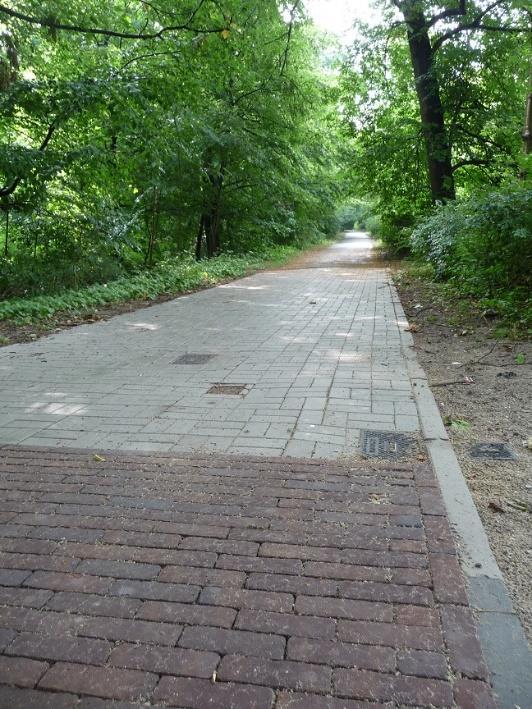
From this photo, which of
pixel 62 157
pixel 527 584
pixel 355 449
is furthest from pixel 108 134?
pixel 527 584

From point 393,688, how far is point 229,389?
3724 millimetres

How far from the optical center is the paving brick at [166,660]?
74.6 inches

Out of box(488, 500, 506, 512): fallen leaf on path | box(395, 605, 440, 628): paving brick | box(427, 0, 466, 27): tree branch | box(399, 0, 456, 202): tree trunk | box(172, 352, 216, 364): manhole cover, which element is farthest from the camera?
box(399, 0, 456, 202): tree trunk

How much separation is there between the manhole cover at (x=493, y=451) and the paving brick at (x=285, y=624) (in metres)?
2.11

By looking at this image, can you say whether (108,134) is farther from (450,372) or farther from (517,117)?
(517,117)

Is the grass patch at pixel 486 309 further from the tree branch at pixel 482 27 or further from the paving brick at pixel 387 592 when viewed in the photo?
the tree branch at pixel 482 27

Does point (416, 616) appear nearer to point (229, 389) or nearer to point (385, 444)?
point (385, 444)

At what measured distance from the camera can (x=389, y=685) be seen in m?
1.82

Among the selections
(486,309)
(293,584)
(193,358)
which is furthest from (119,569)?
(486,309)

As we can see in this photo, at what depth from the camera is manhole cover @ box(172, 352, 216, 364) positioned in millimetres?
6605

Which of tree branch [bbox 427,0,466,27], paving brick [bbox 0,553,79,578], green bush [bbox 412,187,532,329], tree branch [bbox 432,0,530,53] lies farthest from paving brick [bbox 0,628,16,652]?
tree branch [bbox 427,0,466,27]

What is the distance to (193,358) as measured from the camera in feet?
22.4

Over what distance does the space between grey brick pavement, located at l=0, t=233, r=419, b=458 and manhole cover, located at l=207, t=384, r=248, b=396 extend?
0.07 m

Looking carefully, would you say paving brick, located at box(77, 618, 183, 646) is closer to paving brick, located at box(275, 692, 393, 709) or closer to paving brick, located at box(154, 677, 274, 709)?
paving brick, located at box(154, 677, 274, 709)
